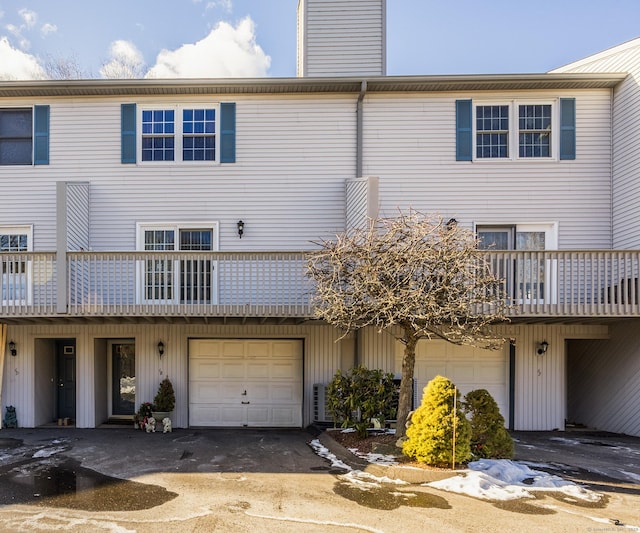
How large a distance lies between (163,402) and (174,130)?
19.8 feet

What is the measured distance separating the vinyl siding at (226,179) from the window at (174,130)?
0.84 ft

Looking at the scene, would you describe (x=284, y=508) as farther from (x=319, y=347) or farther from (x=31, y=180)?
(x=31, y=180)

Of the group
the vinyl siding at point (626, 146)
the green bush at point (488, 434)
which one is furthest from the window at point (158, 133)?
the vinyl siding at point (626, 146)

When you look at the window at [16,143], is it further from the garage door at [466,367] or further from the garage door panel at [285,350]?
the garage door at [466,367]

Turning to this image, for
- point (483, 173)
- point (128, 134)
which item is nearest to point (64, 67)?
point (128, 134)

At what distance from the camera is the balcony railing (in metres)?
8.18

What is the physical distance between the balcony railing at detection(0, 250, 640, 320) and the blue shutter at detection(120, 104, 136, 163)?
262 centimetres

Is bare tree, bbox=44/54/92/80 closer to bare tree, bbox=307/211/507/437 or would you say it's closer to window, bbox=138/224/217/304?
window, bbox=138/224/217/304

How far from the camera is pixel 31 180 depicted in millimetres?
9797

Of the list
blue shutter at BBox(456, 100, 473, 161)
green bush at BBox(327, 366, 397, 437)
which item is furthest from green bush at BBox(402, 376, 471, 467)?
blue shutter at BBox(456, 100, 473, 161)

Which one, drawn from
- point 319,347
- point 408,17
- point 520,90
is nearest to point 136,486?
point 319,347

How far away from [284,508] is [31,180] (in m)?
8.94

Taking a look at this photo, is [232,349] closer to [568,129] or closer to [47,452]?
[47,452]

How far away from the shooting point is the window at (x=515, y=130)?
9648 millimetres
